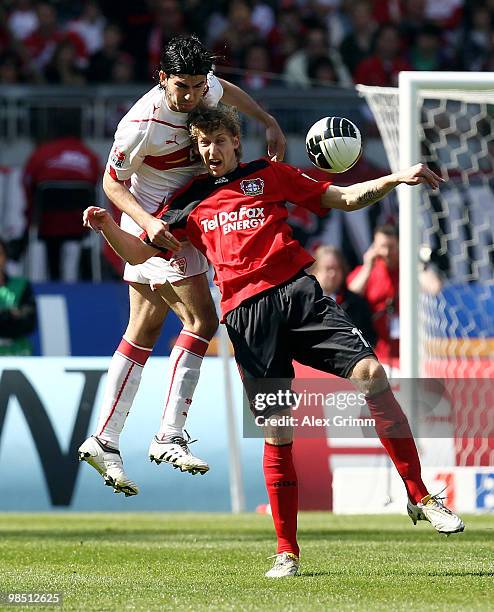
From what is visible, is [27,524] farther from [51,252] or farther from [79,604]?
[51,252]

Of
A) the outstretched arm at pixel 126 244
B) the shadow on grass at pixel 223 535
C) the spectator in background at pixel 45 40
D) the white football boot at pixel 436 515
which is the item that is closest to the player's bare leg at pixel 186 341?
the outstretched arm at pixel 126 244

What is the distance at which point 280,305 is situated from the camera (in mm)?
7312

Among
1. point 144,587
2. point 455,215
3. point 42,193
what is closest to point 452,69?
point 455,215

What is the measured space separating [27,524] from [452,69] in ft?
35.2

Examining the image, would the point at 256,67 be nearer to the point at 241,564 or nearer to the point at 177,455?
the point at 177,455

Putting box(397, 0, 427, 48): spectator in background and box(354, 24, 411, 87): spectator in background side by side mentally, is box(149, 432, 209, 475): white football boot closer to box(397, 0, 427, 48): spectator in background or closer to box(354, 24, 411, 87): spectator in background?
box(354, 24, 411, 87): spectator in background

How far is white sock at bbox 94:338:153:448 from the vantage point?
830 centimetres

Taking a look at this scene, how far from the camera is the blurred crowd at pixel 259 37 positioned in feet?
60.0

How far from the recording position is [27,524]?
35.4 feet

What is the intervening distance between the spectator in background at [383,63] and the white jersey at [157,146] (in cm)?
1045

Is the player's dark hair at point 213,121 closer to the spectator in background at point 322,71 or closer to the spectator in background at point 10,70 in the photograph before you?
the spectator in background at point 322,71

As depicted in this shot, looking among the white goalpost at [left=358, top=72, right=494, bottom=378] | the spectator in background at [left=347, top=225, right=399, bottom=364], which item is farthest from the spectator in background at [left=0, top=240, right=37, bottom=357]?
the white goalpost at [left=358, top=72, right=494, bottom=378]

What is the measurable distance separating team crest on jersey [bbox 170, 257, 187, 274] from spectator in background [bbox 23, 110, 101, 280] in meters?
→ 8.42

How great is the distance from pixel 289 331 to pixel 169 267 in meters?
1.06
